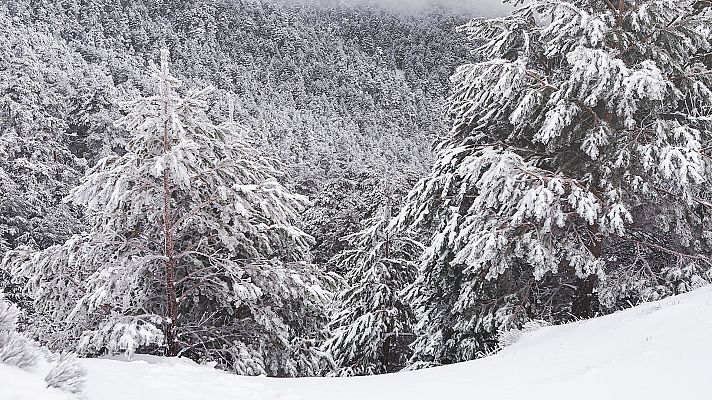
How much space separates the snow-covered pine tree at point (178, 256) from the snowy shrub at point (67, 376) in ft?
12.7

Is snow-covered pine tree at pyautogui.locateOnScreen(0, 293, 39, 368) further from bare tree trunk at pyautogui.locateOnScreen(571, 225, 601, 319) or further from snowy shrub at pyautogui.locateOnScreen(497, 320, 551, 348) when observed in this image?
bare tree trunk at pyautogui.locateOnScreen(571, 225, 601, 319)

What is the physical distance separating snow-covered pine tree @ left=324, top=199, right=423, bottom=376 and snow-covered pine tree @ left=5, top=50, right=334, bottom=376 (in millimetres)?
6147

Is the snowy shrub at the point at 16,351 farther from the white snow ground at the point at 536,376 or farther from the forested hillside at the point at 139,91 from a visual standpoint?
the forested hillside at the point at 139,91

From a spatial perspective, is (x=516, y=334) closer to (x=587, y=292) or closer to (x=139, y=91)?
(x=587, y=292)


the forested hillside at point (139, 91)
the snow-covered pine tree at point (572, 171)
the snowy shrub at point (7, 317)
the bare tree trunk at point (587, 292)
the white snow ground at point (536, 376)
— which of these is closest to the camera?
the snowy shrub at point (7, 317)

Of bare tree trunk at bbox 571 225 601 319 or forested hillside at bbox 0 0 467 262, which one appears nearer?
bare tree trunk at bbox 571 225 601 319

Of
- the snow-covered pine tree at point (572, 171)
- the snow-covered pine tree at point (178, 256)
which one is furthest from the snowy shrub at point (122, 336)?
the snow-covered pine tree at point (572, 171)

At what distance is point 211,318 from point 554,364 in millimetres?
6012

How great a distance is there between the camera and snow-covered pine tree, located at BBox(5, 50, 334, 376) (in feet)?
26.2

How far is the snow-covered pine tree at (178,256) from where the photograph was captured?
7.98 meters

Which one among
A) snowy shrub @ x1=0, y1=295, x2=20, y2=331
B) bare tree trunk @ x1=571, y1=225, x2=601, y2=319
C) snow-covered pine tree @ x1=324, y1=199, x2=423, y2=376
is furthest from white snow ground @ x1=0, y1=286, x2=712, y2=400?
snow-covered pine tree @ x1=324, y1=199, x2=423, y2=376

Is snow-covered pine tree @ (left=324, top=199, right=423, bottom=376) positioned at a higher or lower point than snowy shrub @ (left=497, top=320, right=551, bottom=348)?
lower

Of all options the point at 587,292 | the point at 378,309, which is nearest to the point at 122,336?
the point at 587,292

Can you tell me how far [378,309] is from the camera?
52.5 ft
